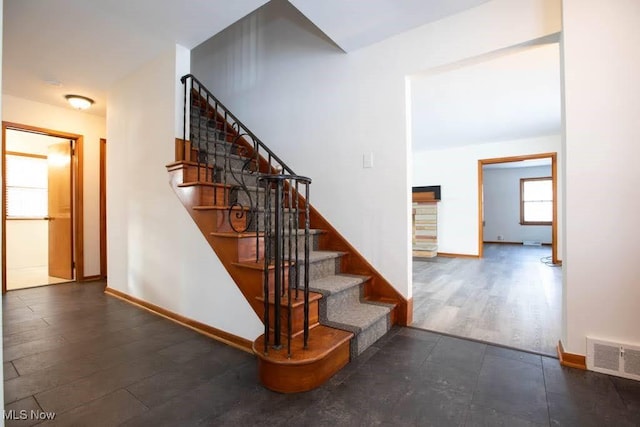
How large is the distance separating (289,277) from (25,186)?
6.78 metres

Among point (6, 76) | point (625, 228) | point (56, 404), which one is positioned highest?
point (6, 76)

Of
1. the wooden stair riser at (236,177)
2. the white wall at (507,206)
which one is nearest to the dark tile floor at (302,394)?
the wooden stair riser at (236,177)

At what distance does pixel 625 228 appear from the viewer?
65.1 inches

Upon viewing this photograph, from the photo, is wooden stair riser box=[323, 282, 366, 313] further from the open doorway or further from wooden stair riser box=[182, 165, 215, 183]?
wooden stair riser box=[182, 165, 215, 183]

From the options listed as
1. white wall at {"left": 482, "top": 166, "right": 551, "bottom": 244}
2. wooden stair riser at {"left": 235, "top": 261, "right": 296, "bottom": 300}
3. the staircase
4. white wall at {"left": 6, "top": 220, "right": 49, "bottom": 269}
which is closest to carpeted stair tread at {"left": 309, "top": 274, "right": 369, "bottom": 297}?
the staircase

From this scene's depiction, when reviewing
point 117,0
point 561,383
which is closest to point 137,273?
point 117,0

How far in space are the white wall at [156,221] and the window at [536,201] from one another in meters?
10.00

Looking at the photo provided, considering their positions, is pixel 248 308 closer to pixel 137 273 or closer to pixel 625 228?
pixel 137 273

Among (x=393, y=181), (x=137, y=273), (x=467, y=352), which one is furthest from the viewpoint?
(x=137, y=273)

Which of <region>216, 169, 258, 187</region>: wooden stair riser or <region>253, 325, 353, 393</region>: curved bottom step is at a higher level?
<region>216, 169, 258, 187</region>: wooden stair riser

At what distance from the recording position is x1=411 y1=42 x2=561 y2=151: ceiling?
3.05 m

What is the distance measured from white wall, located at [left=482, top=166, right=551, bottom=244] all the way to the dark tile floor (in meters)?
8.87

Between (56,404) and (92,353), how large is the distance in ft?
1.87

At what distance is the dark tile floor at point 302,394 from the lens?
136 cm
